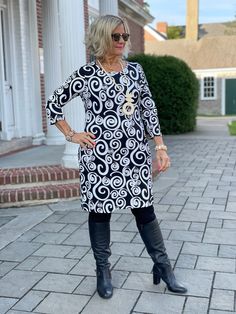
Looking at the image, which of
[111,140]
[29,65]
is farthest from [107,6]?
[111,140]

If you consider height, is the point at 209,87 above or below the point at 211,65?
below

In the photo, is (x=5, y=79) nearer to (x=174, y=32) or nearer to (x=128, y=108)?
(x=128, y=108)

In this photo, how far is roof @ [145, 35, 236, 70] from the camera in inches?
1123

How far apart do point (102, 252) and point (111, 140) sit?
2.43 ft

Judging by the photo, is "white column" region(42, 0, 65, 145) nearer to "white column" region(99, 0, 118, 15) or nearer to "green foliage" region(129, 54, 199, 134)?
"white column" region(99, 0, 118, 15)

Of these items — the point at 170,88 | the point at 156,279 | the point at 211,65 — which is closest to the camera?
the point at 156,279

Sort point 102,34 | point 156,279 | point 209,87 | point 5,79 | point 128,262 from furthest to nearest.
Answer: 1. point 209,87
2. point 5,79
3. point 128,262
4. point 156,279
5. point 102,34

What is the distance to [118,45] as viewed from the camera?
275cm

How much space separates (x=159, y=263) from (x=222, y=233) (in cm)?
137

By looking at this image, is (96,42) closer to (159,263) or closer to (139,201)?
(139,201)

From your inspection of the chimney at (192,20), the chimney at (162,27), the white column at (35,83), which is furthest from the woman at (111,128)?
the chimney at (162,27)

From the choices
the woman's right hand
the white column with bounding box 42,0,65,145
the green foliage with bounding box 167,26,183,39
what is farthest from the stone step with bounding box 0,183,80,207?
the green foliage with bounding box 167,26,183,39

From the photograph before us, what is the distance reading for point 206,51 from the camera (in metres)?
29.4

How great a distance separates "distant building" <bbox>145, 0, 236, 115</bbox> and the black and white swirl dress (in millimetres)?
25748
